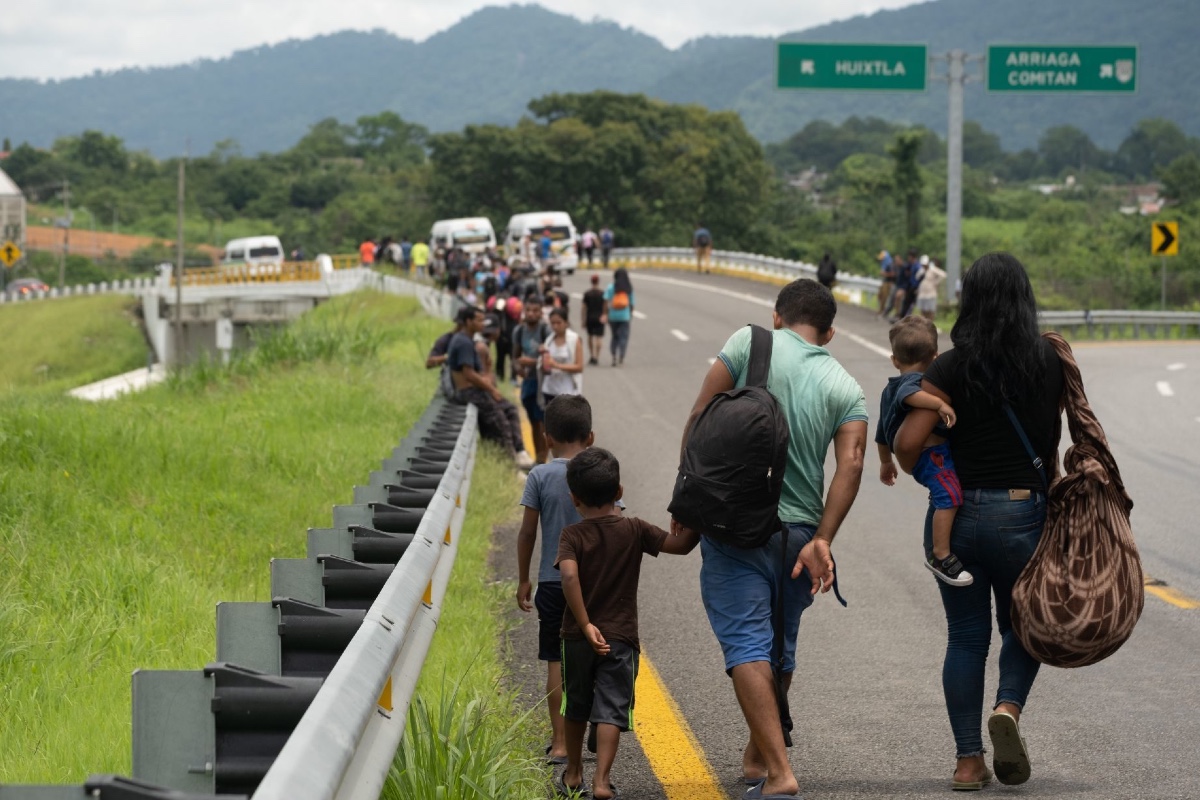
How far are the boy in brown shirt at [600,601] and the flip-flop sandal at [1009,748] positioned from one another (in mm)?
1228

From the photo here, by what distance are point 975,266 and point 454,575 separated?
443 centimetres

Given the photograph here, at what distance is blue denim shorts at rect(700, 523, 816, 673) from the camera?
5.46 meters

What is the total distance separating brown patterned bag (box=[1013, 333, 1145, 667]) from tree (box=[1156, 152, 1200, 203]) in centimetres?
8095

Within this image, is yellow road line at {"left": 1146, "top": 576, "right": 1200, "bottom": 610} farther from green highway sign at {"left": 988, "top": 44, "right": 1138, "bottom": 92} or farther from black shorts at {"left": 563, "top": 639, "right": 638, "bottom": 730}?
green highway sign at {"left": 988, "top": 44, "right": 1138, "bottom": 92}

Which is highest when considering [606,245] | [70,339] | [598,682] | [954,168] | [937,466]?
[954,168]

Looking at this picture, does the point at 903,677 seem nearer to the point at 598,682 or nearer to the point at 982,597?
the point at 982,597

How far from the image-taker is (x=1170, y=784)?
5.83 meters

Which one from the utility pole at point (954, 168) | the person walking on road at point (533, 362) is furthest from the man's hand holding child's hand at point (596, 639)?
the utility pole at point (954, 168)

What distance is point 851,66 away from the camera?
35125 millimetres

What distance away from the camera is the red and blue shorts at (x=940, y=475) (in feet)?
19.1

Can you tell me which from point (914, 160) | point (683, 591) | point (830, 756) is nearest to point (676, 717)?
point (830, 756)

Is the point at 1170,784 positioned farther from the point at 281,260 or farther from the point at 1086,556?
the point at 281,260

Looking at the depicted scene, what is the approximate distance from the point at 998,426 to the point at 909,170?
236 feet

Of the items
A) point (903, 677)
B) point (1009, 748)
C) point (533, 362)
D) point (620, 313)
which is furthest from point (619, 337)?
point (1009, 748)
